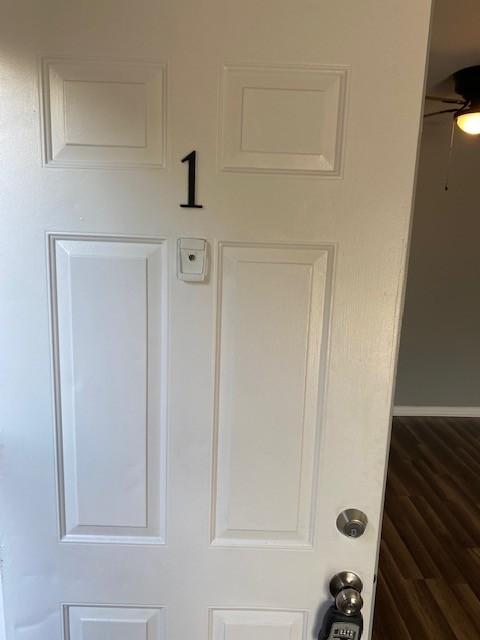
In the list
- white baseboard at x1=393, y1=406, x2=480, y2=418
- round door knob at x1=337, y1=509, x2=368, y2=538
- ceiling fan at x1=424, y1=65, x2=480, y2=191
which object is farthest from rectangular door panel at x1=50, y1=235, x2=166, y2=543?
white baseboard at x1=393, y1=406, x2=480, y2=418

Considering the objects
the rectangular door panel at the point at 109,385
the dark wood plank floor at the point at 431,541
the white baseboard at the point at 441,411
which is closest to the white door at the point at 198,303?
the rectangular door panel at the point at 109,385

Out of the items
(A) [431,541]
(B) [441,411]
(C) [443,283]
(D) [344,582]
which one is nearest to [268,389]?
(D) [344,582]

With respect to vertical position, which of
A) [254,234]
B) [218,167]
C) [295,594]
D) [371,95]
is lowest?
[295,594]

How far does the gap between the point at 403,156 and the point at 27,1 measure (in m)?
0.63

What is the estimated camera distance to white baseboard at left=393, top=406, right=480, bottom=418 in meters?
4.10

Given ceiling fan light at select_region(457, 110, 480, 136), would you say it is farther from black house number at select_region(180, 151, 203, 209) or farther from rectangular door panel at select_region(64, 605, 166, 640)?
rectangular door panel at select_region(64, 605, 166, 640)

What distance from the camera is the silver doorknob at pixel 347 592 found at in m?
0.96

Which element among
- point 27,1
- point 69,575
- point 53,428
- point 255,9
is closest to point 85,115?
point 27,1

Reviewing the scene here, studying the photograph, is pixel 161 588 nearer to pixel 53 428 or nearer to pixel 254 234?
pixel 53 428

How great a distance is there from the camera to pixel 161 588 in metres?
1.00

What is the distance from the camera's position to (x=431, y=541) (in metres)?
2.55

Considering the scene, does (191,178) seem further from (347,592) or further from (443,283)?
(443,283)

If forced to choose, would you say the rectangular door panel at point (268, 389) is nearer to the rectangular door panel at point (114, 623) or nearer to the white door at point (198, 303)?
the white door at point (198, 303)

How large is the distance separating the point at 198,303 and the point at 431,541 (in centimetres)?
226
